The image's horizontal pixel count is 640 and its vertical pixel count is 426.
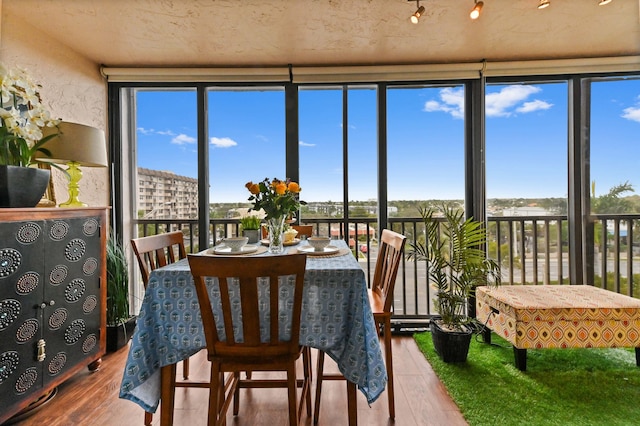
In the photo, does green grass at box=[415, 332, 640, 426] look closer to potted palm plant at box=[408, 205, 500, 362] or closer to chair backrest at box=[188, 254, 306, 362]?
potted palm plant at box=[408, 205, 500, 362]

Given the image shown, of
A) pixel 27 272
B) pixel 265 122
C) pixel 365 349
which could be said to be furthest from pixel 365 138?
pixel 27 272

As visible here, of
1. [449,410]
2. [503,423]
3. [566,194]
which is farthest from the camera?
[566,194]

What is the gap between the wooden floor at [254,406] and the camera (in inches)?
61.2

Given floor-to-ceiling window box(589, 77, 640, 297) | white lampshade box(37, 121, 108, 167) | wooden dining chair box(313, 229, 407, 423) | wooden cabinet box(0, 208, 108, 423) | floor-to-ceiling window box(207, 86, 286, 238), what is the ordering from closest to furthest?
wooden cabinet box(0, 208, 108, 423)
wooden dining chair box(313, 229, 407, 423)
white lampshade box(37, 121, 108, 167)
floor-to-ceiling window box(589, 77, 640, 297)
floor-to-ceiling window box(207, 86, 286, 238)

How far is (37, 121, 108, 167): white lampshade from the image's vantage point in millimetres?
1834

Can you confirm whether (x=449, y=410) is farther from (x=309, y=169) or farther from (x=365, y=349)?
(x=309, y=169)

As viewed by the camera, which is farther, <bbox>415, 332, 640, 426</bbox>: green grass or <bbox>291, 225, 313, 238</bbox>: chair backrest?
<bbox>291, 225, 313, 238</bbox>: chair backrest

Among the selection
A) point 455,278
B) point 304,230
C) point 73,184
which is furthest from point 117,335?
point 455,278

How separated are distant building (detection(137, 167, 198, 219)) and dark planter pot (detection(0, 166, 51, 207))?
1.31 meters

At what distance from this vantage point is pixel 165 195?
3006mm

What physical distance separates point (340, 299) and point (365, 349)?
0.22 meters

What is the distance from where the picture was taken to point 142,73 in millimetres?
2631

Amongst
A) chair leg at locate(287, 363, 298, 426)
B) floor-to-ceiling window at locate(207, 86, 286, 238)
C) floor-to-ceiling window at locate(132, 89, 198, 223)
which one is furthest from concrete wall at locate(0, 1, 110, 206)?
chair leg at locate(287, 363, 298, 426)

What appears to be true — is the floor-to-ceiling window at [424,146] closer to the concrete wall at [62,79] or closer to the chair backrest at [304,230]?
the chair backrest at [304,230]
